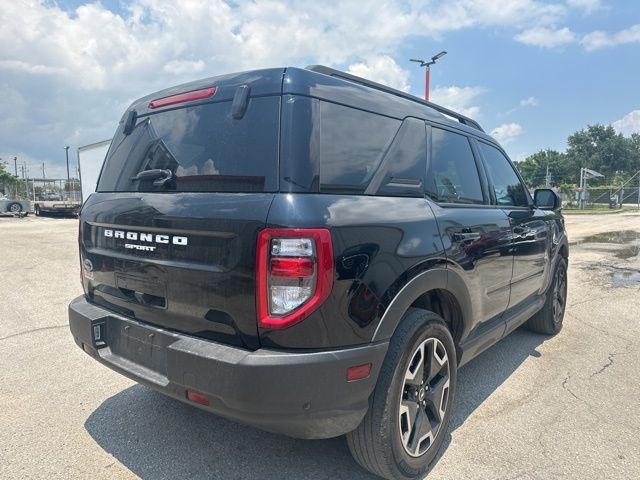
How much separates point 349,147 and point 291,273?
29.1 inches

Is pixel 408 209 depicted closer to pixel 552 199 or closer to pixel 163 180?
pixel 163 180

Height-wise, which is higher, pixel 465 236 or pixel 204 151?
pixel 204 151

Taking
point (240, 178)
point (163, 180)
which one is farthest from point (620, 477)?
point (163, 180)

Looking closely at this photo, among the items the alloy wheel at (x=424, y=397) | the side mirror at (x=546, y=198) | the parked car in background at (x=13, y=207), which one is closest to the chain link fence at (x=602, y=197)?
the side mirror at (x=546, y=198)

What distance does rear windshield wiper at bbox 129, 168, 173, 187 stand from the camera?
2380 millimetres

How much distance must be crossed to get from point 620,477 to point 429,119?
2294mm

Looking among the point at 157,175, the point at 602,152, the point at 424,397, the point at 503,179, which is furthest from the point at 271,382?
the point at 602,152

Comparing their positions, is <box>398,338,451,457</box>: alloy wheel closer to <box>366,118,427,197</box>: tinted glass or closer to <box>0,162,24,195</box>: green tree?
<box>366,118,427,197</box>: tinted glass

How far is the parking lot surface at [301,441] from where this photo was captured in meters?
2.45

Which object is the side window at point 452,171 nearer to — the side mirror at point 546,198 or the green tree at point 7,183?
the side mirror at point 546,198

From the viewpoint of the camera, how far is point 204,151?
2.28 m

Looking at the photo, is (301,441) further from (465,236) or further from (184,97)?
(184,97)

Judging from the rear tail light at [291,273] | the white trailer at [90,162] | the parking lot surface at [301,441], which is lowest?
the parking lot surface at [301,441]

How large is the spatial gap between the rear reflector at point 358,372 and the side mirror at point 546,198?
3236mm
